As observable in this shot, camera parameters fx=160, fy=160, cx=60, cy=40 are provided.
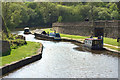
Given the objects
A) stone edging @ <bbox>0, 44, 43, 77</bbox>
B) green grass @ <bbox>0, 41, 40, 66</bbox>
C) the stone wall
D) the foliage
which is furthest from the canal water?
the foliage

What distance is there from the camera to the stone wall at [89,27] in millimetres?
42812

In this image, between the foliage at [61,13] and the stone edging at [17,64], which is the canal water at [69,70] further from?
the foliage at [61,13]

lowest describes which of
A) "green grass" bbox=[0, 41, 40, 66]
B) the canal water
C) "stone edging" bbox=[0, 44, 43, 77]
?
the canal water

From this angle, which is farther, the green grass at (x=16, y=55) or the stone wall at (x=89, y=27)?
the stone wall at (x=89, y=27)

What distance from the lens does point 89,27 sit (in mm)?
50062

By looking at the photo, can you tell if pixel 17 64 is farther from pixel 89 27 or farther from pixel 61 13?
pixel 61 13

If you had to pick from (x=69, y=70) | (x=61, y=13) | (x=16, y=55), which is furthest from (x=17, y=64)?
(x=61, y=13)

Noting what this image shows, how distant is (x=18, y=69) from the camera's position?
668 inches

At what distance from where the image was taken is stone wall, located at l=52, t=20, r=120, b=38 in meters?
42.8

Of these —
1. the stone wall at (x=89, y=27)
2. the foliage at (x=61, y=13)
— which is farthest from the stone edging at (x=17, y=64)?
the foliage at (x=61, y=13)

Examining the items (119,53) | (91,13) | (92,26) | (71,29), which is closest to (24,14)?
(91,13)

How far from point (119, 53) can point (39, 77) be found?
1497cm

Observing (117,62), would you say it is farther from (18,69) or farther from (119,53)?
(18,69)

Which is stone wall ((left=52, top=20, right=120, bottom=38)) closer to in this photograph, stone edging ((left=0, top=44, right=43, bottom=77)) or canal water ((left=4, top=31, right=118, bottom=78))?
canal water ((left=4, top=31, right=118, bottom=78))
